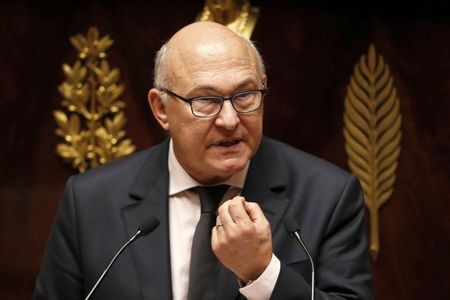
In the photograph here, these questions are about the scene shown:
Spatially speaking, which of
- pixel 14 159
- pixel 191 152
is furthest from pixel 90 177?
pixel 14 159

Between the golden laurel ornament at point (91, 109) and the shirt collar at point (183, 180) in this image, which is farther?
the golden laurel ornament at point (91, 109)

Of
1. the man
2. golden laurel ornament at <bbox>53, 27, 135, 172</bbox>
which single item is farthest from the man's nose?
golden laurel ornament at <bbox>53, 27, 135, 172</bbox>

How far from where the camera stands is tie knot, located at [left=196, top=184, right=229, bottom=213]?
2324mm

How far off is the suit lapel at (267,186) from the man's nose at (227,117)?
237 millimetres

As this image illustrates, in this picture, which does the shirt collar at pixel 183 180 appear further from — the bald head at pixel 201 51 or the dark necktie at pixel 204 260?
the bald head at pixel 201 51

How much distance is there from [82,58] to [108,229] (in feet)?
2.55

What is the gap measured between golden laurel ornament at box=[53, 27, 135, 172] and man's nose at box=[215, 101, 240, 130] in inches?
33.7

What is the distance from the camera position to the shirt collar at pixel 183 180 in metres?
2.39

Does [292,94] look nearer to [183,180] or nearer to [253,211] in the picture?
[183,180]

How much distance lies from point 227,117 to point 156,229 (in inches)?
14.1

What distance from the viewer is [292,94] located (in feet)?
9.68

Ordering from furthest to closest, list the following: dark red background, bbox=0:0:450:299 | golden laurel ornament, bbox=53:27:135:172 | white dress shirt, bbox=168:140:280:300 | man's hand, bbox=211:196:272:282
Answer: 1. golden laurel ornament, bbox=53:27:135:172
2. dark red background, bbox=0:0:450:299
3. white dress shirt, bbox=168:140:280:300
4. man's hand, bbox=211:196:272:282

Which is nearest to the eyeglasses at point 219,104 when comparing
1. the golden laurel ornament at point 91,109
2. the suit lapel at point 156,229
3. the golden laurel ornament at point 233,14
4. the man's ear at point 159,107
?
the man's ear at point 159,107

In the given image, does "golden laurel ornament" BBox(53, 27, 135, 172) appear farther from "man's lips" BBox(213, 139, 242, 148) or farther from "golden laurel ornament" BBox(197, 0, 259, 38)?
"man's lips" BBox(213, 139, 242, 148)
